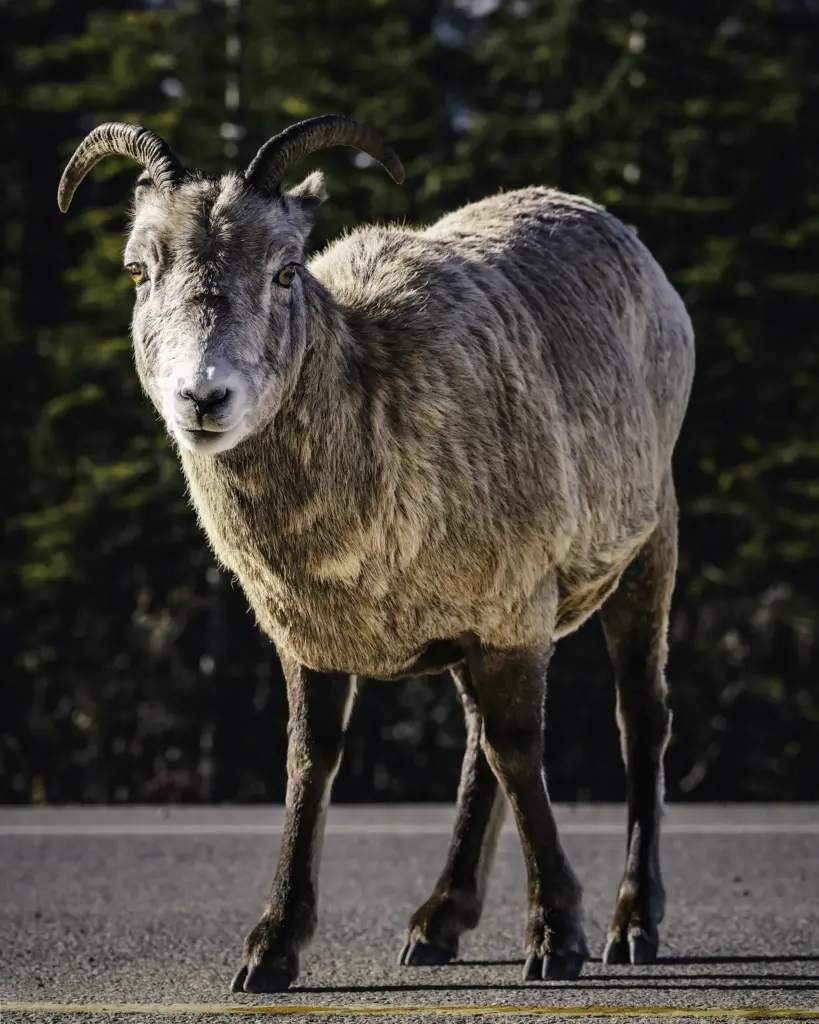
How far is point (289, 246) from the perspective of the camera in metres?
5.69

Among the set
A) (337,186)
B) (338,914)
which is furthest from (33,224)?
(338,914)

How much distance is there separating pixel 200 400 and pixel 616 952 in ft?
8.58

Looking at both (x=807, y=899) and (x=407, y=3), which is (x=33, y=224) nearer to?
(x=407, y=3)

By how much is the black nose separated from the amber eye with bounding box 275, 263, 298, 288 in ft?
2.05

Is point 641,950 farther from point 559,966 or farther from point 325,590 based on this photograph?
point 325,590

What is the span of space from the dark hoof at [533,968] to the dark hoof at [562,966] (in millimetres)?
26

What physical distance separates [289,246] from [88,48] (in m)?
7.89

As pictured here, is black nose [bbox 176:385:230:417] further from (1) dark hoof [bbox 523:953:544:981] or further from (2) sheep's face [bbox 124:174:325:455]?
(1) dark hoof [bbox 523:953:544:981]

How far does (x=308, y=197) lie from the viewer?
6.01 metres

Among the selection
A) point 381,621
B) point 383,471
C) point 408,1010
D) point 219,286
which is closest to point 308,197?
point 219,286

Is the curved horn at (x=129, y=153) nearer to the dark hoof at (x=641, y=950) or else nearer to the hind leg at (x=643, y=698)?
the hind leg at (x=643, y=698)

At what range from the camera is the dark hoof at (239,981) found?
5949mm

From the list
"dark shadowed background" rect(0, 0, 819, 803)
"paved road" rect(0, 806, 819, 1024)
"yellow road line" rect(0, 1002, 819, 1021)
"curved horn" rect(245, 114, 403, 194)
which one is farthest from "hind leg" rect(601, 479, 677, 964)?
"dark shadowed background" rect(0, 0, 819, 803)

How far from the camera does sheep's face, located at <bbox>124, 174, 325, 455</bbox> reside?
5.20 meters
